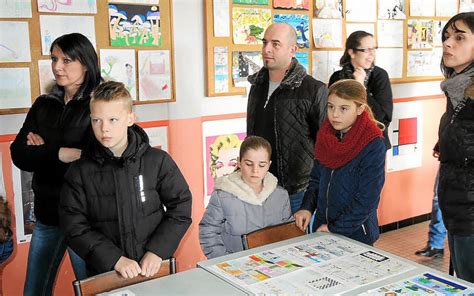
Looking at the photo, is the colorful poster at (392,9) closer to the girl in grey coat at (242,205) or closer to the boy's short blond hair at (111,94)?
the girl in grey coat at (242,205)

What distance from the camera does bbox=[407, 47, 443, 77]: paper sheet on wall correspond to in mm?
4383

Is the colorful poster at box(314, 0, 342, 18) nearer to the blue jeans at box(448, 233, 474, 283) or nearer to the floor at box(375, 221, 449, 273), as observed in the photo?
the floor at box(375, 221, 449, 273)

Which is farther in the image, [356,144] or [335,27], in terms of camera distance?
[335,27]

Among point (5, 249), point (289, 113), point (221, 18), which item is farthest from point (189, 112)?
point (5, 249)

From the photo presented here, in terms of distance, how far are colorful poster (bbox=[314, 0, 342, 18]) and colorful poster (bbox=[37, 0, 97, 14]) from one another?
1657mm

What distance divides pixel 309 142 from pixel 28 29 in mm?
1550

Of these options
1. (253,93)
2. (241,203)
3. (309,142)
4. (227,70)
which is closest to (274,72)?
(253,93)

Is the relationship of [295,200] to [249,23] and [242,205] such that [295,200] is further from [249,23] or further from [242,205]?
[249,23]

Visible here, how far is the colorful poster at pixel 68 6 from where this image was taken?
2658 millimetres

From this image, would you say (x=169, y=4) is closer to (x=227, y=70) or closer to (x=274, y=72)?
(x=227, y=70)

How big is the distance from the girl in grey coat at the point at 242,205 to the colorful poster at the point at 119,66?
1022 millimetres

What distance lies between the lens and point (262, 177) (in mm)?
2273

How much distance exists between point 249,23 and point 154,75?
761 mm

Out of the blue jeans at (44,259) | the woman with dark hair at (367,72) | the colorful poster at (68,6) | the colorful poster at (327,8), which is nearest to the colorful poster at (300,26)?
the colorful poster at (327,8)
